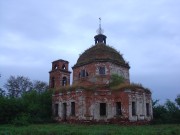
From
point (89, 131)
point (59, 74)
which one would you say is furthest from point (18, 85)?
point (89, 131)

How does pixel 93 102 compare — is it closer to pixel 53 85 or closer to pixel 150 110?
pixel 150 110

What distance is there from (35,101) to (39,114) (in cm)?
269

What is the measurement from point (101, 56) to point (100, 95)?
5.35m

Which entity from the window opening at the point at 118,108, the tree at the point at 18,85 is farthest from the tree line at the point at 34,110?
the tree at the point at 18,85

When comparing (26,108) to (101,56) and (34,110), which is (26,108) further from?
(101,56)

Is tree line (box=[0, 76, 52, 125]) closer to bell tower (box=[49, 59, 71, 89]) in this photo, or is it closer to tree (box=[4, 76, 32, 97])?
bell tower (box=[49, 59, 71, 89])

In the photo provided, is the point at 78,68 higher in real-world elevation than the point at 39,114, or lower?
higher

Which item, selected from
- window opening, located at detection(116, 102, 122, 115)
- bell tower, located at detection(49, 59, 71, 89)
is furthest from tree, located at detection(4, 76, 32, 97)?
window opening, located at detection(116, 102, 122, 115)

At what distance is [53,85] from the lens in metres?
34.8

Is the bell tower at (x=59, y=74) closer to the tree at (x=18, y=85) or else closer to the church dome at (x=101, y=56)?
the church dome at (x=101, y=56)

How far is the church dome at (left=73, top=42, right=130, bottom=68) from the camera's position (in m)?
28.5

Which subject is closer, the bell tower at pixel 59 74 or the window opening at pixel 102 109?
the window opening at pixel 102 109

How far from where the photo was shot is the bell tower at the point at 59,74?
1334 inches

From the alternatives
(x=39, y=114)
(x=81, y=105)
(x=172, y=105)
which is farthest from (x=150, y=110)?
(x=39, y=114)
